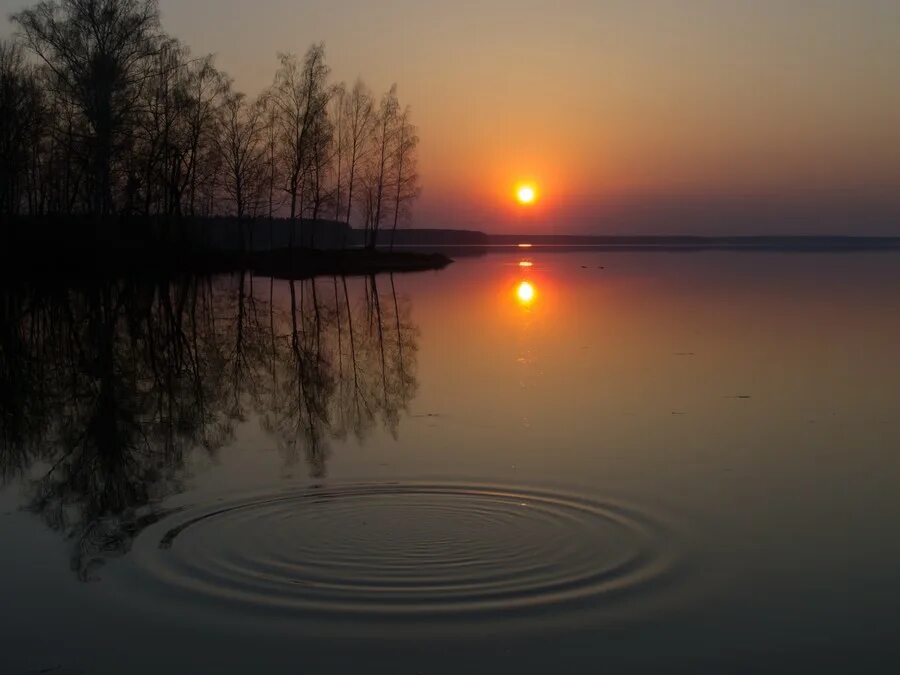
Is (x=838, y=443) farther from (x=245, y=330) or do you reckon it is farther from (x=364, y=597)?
(x=245, y=330)

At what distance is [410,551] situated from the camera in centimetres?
724

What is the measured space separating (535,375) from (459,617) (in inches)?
405

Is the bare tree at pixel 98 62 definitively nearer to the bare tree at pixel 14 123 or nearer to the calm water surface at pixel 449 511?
the bare tree at pixel 14 123

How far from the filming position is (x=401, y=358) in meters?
18.7

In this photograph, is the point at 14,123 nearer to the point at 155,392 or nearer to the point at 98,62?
the point at 98,62

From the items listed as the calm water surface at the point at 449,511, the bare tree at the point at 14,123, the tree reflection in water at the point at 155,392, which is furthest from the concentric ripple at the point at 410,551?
the bare tree at the point at 14,123

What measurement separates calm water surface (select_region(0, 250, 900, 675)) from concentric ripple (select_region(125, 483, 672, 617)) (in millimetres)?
29

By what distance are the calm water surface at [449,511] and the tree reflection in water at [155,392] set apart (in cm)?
6

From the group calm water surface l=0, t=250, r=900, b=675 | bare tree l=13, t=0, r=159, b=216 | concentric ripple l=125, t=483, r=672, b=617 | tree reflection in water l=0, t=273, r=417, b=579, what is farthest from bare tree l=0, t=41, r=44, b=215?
concentric ripple l=125, t=483, r=672, b=617

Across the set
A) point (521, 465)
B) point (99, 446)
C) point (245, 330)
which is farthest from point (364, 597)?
point (245, 330)

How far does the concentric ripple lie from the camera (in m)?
6.42

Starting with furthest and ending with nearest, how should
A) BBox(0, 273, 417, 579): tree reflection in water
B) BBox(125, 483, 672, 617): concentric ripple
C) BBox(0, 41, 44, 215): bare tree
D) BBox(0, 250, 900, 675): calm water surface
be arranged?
BBox(0, 41, 44, 215): bare tree < BBox(0, 273, 417, 579): tree reflection in water < BBox(125, 483, 672, 617): concentric ripple < BBox(0, 250, 900, 675): calm water surface

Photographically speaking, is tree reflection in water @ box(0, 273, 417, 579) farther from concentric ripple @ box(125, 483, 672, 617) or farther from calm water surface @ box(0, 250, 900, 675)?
concentric ripple @ box(125, 483, 672, 617)

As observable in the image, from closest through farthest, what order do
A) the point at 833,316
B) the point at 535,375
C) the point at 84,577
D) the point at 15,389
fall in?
the point at 84,577, the point at 15,389, the point at 535,375, the point at 833,316
